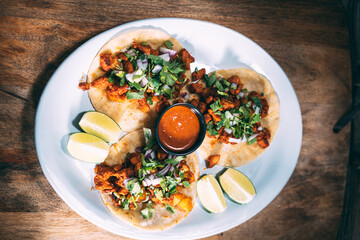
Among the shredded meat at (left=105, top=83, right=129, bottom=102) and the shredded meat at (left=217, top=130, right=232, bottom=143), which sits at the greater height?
the shredded meat at (left=105, top=83, right=129, bottom=102)

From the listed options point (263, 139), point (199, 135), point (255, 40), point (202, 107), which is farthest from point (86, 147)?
point (255, 40)

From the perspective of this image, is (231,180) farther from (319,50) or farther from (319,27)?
(319,27)

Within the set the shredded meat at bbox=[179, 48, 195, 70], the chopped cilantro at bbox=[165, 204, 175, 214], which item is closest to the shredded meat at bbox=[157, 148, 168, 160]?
the chopped cilantro at bbox=[165, 204, 175, 214]

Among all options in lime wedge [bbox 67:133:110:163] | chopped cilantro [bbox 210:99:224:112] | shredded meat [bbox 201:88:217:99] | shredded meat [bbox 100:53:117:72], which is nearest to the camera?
lime wedge [bbox 67:133:110:163]

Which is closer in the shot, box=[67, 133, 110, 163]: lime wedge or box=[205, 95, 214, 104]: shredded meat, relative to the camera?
box=[67, 133, 110, 163]: lime wedge

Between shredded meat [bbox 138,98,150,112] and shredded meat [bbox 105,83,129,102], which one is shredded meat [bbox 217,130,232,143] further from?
shredded meat [bbox 105,83,129,102]

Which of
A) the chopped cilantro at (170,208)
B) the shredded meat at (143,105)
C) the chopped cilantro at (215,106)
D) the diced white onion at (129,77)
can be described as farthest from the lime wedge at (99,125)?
the chopped cilantro at (215,106)
